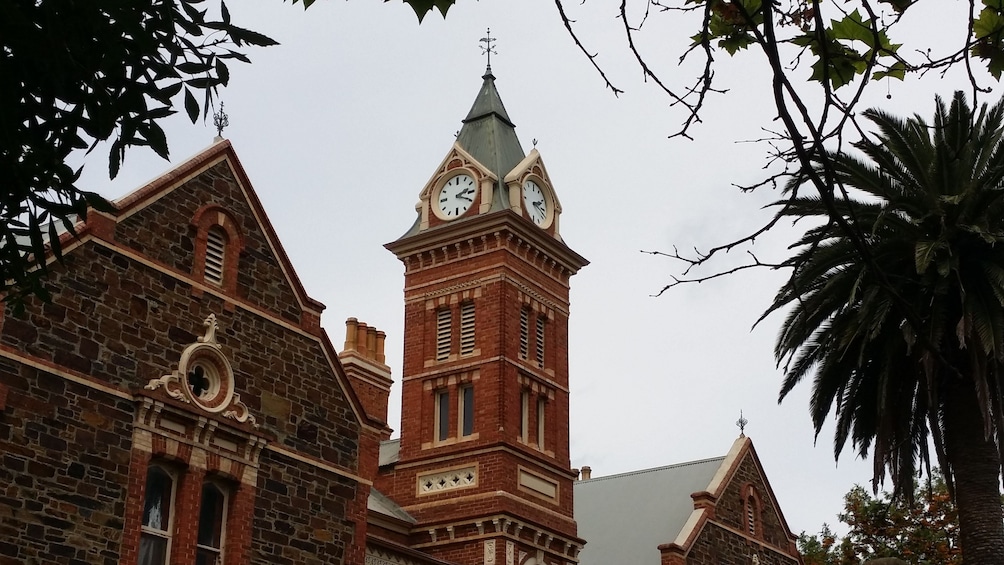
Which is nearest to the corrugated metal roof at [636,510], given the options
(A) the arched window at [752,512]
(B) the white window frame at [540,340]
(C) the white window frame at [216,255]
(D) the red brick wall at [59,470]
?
(A) the arched window at [752,512]

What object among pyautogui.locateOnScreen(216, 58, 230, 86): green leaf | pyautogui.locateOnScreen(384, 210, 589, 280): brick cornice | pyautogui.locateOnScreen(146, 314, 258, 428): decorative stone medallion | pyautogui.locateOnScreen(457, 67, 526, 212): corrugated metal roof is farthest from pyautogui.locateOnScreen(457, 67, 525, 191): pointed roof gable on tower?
pyautogui.locateOnScreen(216, 58, 230, 86): green leaf

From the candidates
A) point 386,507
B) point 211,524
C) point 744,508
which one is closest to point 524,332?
point 386,507

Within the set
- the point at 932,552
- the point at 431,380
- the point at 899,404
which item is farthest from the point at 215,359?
the point at 932,552

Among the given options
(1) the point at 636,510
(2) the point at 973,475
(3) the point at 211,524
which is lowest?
(3) the point at 211,524

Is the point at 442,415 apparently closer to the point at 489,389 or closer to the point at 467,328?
the point at 489,389

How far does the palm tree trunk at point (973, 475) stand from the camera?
2264cm

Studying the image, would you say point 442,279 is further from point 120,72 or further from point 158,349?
point 120,72

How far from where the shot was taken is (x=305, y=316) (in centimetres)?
2675

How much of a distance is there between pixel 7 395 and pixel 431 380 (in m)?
18.8

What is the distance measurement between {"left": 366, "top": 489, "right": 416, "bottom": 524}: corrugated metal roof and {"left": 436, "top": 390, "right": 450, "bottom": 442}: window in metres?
2.17

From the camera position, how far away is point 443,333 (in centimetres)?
3931

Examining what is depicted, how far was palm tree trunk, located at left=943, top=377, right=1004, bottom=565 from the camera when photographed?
74.3ft

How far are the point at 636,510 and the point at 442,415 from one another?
9.71m

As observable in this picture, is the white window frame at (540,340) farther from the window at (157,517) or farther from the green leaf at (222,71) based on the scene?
the green leaf at (222,71)
